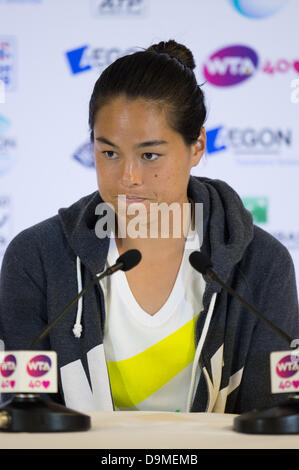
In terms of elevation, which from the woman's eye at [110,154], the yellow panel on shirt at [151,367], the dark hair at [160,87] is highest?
the dark hair at [160,87]

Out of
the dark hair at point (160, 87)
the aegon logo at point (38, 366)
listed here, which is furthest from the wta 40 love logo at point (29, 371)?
the dark hair at point (160, 87)

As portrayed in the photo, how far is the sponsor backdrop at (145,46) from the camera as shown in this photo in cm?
245

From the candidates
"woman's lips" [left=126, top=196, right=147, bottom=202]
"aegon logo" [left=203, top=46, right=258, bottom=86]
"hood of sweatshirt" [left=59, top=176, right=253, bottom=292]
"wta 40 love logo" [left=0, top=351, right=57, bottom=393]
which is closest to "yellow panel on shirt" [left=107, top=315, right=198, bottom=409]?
"hood of sweatshirt" [left=59, top=176, right=253, bottom=292]

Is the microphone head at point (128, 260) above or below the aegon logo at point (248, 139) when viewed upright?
below

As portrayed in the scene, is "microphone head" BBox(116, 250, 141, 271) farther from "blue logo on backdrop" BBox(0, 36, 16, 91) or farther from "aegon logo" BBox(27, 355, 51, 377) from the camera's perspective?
"blue logo on backdrop" BBox(0, 36, 16, 91)

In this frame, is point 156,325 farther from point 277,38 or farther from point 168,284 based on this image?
point 277,38

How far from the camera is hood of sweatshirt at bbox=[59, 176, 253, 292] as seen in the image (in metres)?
1.55

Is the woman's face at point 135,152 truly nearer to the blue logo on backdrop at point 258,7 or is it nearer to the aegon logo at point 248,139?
the aegon logo at point 248,139

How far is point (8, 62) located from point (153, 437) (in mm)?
1817

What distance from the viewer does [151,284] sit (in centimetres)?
165

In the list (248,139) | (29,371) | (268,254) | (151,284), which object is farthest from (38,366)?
(248,139)

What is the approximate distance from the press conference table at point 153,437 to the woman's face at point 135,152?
53 cm

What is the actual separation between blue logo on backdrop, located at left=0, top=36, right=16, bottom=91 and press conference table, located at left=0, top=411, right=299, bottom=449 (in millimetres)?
1578
